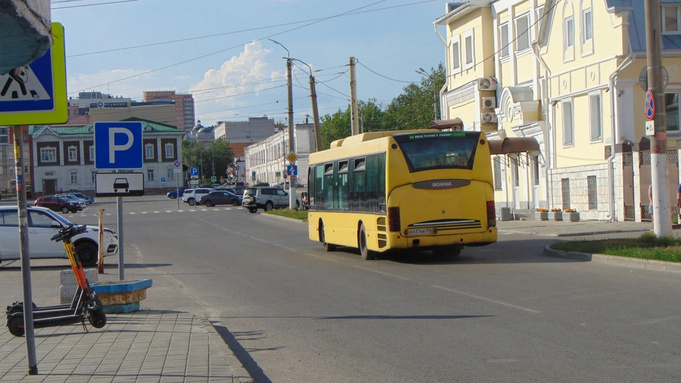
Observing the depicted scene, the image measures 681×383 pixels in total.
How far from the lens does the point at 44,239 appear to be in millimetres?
21250

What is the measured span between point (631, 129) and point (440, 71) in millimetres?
69953

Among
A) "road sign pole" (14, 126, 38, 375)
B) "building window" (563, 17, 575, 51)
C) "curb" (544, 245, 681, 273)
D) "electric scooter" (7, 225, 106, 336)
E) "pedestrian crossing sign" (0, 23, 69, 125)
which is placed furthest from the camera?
"building window" (563, 17, 575, 51)

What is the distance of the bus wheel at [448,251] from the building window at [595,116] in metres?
11.5

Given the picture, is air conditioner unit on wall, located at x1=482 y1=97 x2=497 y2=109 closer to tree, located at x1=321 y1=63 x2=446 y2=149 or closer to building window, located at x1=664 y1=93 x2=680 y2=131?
building window, located at x1=664 y1=93 x2=680 y2=131

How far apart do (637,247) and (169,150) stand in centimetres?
10060

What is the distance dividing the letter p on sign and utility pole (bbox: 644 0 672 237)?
1191 cm

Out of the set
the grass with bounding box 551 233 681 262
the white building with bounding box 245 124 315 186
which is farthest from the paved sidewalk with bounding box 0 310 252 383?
the white building with bounding box 245 124 315 186

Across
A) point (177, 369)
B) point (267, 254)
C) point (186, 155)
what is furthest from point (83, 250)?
point (186, 155)

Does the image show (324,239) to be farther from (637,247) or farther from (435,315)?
(435,315)

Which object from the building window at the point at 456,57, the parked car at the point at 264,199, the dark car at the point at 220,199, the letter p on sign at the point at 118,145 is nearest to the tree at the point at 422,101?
the dark car at the point at 220,199

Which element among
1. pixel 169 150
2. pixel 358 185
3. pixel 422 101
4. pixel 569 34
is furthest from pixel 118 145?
pixel 169 150

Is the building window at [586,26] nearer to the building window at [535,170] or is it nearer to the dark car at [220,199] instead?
the building window at [535,170]

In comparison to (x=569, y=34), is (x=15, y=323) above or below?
below

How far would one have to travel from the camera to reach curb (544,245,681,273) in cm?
1466
